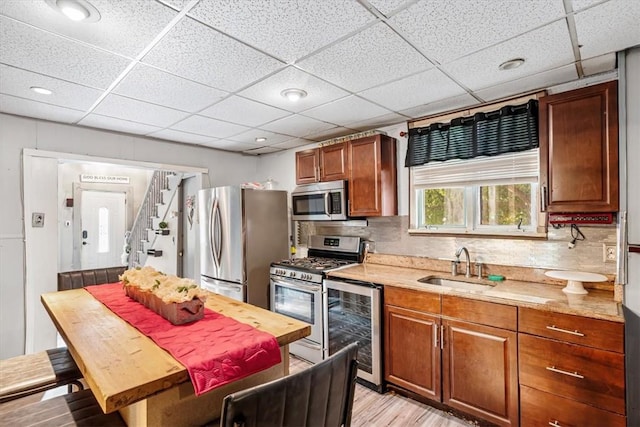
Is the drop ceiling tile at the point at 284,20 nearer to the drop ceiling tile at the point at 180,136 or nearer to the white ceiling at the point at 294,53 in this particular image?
the white ceiling at the point at 294,53

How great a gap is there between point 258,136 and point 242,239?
1174 mm

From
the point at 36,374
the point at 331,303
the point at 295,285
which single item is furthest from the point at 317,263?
the point at 36,374

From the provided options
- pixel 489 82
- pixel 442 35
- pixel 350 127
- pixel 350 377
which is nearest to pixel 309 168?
pixel 350 127

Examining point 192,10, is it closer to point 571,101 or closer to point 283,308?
point 571,101

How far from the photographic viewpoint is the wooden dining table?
3.43ft

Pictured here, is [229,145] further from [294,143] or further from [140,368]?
[140,368]

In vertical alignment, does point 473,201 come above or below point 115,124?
→ below

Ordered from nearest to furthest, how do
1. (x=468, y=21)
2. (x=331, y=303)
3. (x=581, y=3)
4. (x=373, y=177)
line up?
1. (x=581, y=3)
2. (x=468, y=21)
3. (x=331, y=303)
4. (x=373, y=177)

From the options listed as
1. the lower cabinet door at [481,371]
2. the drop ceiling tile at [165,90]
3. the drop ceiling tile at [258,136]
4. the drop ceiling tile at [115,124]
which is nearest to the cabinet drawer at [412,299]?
the lower cabinet door at [481,371]

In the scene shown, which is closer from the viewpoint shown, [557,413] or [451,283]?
[557,413]

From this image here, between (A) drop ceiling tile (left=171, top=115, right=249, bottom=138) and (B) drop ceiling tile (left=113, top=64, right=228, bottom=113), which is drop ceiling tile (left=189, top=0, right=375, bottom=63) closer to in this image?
(B) drop ceiling tile (left=113, top=64, right=228, bottom=113)

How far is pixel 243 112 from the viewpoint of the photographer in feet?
9.30

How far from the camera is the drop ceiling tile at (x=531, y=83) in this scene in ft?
6.96

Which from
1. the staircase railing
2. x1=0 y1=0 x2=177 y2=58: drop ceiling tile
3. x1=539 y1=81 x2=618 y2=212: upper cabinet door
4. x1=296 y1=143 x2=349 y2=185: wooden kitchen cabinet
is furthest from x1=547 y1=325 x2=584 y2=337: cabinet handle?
the staircase railing
